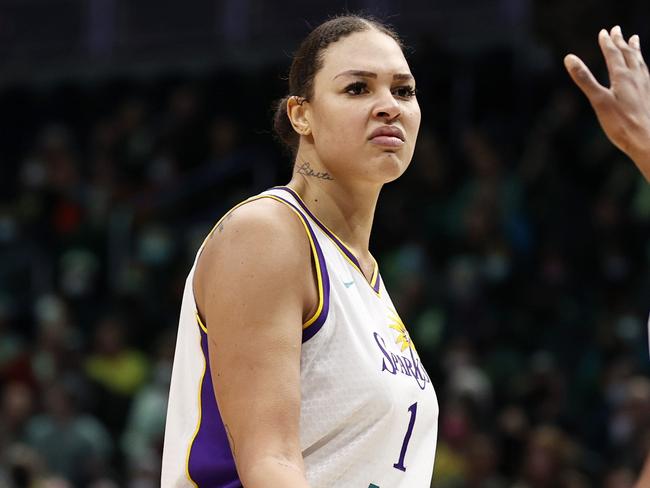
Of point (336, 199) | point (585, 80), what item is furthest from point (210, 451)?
point (585, 80)

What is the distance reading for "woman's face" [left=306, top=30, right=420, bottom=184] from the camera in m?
3.28

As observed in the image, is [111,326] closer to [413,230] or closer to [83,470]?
[83,470]

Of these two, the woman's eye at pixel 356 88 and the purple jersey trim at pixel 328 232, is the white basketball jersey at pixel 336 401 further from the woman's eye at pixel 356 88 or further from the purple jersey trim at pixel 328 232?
the woman's eye at pixel 356 88

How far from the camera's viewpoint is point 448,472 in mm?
9484

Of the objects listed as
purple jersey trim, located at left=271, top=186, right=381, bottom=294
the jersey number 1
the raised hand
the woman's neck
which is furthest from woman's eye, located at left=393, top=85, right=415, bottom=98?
the jersey number 1

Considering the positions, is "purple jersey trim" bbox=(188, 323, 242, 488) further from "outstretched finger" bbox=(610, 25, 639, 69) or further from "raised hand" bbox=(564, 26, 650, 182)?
"outstretched finger" bbox=(610, 25, 639, 69)

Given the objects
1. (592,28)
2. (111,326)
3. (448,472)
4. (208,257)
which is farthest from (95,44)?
(208,257)

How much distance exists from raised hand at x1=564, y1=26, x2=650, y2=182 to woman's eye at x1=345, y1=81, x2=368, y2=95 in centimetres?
54

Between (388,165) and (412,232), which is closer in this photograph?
(388,165)

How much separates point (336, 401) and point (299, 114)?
31.3 inches

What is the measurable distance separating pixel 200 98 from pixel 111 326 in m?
3.61

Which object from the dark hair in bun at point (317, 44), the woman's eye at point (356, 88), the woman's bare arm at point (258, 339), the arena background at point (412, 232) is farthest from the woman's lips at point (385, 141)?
the arena background at point (412, 232)

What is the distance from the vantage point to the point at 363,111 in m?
3.27

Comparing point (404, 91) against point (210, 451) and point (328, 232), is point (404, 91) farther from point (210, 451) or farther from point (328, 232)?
point (210, 451)
